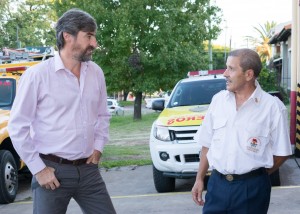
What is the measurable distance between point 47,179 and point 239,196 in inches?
46.2

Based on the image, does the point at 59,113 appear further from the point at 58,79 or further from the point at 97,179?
the point at 97,179

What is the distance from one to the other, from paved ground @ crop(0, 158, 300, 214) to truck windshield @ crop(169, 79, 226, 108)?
1298mm

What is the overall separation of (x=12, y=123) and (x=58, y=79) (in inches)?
15.4

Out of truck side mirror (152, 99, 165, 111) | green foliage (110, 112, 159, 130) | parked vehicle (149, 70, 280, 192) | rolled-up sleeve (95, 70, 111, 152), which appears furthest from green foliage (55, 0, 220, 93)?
rolled-up sleeve (95, 70, 111, 152)

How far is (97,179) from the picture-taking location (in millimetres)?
3436

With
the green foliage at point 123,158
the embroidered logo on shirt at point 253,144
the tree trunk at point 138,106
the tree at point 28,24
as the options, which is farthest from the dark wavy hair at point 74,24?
the tree at point 28,24

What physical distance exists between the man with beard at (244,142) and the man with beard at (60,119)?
83 cm

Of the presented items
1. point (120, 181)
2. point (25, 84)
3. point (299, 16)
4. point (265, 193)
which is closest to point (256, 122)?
point (265, 193)

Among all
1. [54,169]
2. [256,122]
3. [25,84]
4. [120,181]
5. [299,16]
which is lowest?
[120,181]

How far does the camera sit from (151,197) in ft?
22.9

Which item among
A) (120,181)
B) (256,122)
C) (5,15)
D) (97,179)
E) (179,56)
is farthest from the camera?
(5,15)

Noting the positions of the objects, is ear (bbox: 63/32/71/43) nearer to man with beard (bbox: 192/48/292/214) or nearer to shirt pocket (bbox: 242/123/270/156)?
man with beard (bbox: 192/48/292/214)

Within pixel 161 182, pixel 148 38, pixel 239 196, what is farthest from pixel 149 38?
pixel 239 196

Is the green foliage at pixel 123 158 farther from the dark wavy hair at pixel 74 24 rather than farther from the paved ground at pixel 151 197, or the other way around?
the dark wavy hair at pixel 74 24
